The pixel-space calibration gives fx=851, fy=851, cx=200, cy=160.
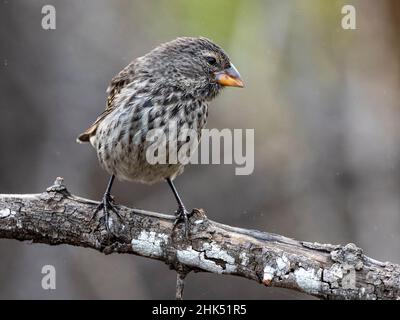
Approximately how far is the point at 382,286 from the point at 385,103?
5014mm

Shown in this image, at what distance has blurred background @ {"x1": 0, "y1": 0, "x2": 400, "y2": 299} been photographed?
8.11 m

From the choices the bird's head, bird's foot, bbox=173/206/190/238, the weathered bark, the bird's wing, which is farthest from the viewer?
the bird's wing

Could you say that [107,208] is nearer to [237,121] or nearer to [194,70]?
[194,70]

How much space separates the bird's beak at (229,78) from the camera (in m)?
5.39

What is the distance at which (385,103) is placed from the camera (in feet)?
30.0

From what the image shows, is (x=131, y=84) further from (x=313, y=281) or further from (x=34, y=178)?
(x=34, y=178)

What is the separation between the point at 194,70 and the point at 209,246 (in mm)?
1229

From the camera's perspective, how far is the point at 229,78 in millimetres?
5410

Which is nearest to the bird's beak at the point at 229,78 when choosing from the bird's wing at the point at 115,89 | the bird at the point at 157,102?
the bird at the point at 157,102

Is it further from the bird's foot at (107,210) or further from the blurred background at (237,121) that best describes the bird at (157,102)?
the blurred background at (237,121)

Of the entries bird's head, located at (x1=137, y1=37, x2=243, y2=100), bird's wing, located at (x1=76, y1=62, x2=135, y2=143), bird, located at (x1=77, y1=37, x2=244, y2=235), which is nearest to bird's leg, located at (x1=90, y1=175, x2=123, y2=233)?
bird, located at (x1=77, y1=37, x2=244, y2=235)

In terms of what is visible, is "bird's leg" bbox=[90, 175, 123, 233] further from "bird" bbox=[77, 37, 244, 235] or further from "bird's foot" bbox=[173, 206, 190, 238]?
"bird's foot" bbox=[173, 206, 190, 238]

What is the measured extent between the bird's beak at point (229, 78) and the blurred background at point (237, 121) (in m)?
2.89

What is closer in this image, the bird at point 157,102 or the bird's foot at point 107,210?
the bird's foot at point 107,210
